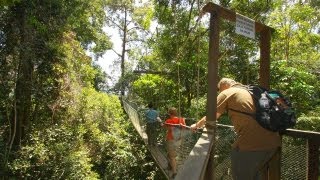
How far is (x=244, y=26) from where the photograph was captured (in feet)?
7.11

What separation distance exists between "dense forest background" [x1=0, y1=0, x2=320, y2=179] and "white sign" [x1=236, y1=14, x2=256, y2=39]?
4.89 m

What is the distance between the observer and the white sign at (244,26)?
83.7 inches

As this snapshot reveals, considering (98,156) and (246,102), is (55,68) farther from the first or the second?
(246,102)

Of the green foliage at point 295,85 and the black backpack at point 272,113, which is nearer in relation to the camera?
the black backpack at point 272,113

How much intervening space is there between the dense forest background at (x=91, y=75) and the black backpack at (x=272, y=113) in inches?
199

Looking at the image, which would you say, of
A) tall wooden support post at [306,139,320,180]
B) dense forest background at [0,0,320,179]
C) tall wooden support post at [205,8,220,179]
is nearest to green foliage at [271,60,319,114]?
dense forest background at [0,0,320,179]

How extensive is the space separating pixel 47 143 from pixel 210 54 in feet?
23.2

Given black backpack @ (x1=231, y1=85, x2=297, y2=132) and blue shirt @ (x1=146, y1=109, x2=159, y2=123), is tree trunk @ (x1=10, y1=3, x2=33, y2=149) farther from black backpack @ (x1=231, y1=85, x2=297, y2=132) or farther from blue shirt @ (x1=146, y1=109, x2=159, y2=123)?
black backpack @ (x1=231, y1=85, x2=297, y2=132)

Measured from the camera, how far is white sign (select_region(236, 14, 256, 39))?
2.13 metres

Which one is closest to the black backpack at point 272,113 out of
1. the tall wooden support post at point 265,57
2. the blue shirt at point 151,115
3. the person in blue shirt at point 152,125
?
the tall wooden support post at point 265,57

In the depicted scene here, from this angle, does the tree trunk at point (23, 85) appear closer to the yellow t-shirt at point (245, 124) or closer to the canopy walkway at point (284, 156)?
the canopy walkway at point (284, 156)

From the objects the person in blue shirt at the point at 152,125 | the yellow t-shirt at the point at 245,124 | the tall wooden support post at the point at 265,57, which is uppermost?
the tall wooden support post at the point at 265,57

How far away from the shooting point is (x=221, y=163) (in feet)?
8.75

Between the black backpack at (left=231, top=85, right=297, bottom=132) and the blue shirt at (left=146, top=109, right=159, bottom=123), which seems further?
the blue shirt at (left=146, top=109, right=159, bottom=123)
